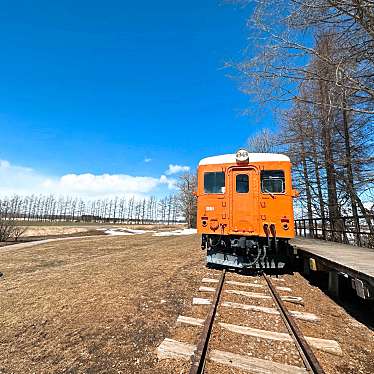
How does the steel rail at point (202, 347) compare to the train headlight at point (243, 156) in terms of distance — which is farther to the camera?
the train headlight at point (243, 156)

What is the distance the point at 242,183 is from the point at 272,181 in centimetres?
90

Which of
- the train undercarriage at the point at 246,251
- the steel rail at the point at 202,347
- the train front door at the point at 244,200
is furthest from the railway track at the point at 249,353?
the train front door at the point at 244,200

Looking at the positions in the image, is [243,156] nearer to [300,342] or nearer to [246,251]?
[246,251]

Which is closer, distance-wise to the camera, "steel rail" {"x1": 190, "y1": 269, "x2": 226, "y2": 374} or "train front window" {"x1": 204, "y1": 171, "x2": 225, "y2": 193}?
"steel rail" {"x1": 190, "y1": 269, "x2": 226, "y2": 374}

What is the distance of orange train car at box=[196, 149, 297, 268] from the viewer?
324 inches

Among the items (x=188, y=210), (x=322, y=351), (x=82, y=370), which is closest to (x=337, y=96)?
(x=322, y=351)

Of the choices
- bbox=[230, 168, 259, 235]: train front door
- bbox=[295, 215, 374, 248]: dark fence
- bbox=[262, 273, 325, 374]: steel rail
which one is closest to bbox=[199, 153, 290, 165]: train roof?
bbox=[230, 168, 259, 235]: train front door

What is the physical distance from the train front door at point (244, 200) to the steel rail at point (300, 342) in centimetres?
294

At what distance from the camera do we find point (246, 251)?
842 cm

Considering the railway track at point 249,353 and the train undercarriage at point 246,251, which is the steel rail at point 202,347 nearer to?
the railway track at point 249,353

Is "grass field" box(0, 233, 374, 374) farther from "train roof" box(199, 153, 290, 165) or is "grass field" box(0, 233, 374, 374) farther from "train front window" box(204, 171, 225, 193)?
"train roof" box(199, 153, 290, 165)

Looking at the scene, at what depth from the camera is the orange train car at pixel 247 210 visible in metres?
8.22

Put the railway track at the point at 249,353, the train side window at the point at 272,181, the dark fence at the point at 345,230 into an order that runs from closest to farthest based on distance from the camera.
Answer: the railway track at the point at 249,353 → the train side window at the point at 272,181 → the dark fence at the point at 345,230

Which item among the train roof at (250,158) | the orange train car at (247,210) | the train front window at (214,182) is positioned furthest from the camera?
the train front window at (214,182)
